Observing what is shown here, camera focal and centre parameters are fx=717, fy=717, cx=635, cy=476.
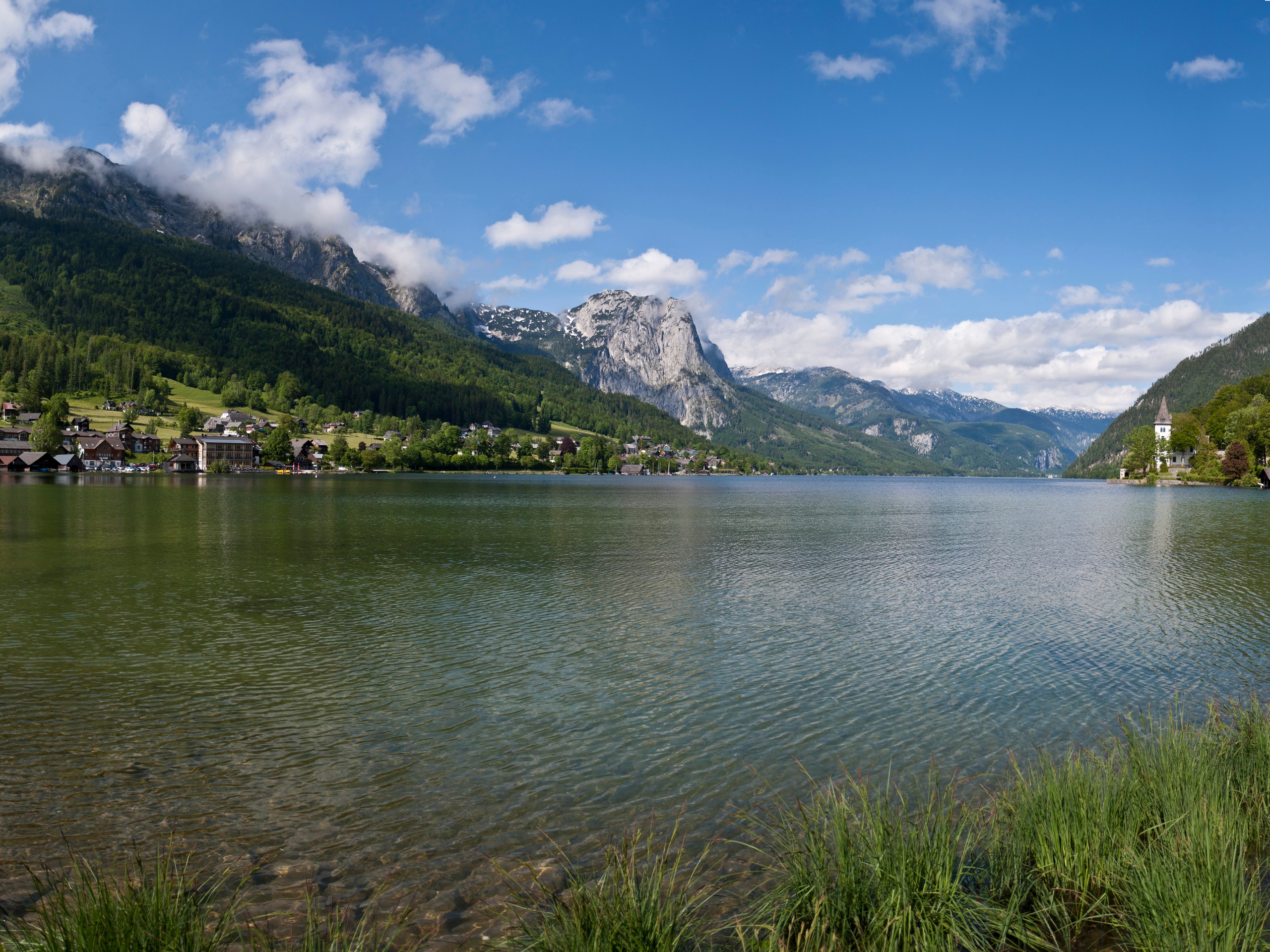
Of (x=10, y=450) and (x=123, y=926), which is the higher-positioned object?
(x=10, y=450)

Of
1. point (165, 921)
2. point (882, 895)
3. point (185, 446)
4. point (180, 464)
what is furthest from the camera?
point (185, 446)

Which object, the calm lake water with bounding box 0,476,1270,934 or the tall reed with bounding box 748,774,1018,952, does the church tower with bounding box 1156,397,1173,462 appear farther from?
the tall reed with bounding box 748,774,1018,952

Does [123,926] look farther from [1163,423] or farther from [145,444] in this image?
[1163,423]

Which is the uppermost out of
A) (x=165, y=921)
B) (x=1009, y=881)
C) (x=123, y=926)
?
(x=123, y=926)

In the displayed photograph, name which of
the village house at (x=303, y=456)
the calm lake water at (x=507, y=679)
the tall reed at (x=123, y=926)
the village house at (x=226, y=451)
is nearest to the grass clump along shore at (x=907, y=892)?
the tall reed at (x=123, y=926)

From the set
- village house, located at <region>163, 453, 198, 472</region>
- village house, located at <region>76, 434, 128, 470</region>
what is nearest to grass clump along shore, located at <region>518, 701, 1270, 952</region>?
village house, located at <region>163, 453, 198, 472</region>

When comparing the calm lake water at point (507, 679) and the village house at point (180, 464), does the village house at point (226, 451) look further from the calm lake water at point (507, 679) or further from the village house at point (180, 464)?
the calm lake water at point (507, 679)

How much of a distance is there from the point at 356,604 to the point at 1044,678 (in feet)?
65.8

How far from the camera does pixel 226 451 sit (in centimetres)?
17112

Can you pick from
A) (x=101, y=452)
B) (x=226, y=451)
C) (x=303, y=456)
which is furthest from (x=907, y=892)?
(x=303, y=456)

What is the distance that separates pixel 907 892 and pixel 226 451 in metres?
193

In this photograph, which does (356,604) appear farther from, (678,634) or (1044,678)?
(1044,678)

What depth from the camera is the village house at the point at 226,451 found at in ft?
547

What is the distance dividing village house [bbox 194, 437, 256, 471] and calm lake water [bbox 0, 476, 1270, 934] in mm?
142384
